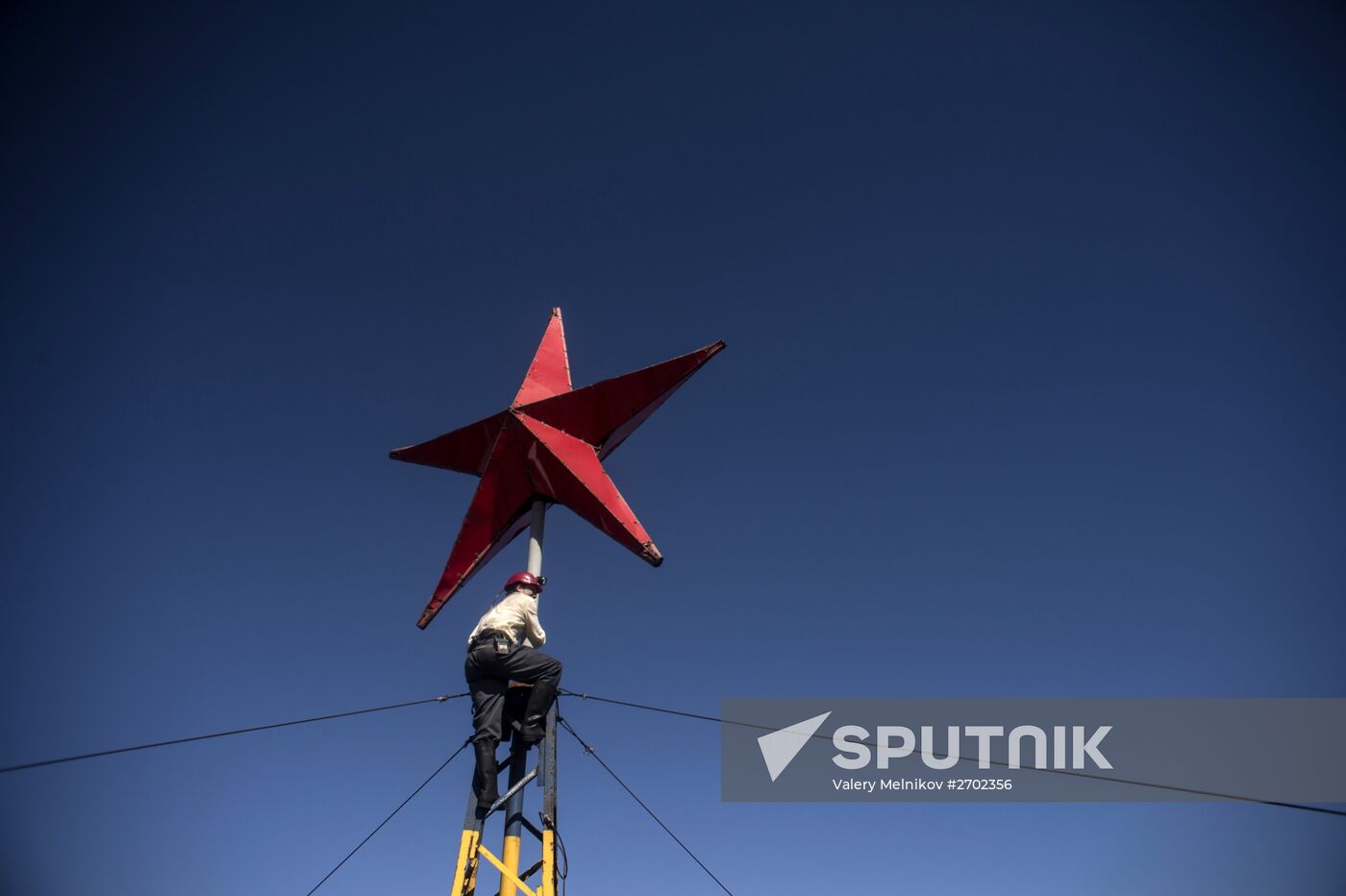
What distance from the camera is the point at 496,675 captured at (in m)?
8.34

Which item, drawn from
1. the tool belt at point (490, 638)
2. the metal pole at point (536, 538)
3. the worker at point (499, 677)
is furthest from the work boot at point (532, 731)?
the metal pole at point (536, 538)

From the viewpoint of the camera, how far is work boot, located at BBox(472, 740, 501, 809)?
7863mm

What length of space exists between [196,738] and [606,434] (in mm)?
5622

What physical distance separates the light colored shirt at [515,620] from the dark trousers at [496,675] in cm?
19

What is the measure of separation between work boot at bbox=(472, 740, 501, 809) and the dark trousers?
131mm

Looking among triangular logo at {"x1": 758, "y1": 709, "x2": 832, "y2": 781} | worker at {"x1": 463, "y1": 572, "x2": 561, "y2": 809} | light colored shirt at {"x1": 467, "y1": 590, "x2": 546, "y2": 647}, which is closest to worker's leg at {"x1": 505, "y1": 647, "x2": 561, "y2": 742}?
worker at {"x1": 463, "y1": 572, "x2": 561, "y2": 809}

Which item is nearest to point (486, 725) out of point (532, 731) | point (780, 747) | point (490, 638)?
point (532, 731)

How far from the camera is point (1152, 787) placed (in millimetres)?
6539

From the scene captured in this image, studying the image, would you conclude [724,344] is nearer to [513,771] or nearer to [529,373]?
[529,373]

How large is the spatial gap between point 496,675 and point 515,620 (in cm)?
59

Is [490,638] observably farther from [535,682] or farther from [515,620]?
[535,682]

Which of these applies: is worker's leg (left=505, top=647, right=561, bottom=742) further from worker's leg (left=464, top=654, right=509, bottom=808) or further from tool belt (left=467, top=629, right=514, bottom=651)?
worker's leg (left=464, top=654, right=509, bottom=808)

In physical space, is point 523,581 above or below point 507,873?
above

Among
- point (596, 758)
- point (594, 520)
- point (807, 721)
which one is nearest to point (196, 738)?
point (596, 758)
